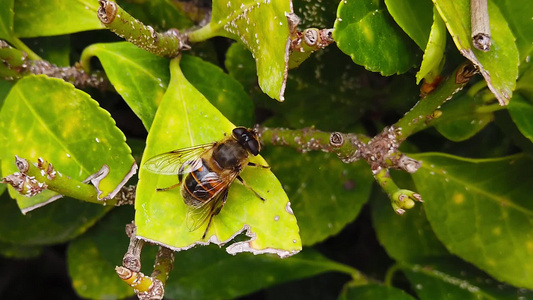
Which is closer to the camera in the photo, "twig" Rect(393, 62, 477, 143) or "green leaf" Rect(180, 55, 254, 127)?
"twig" Rect(393, 62, 477, 143)

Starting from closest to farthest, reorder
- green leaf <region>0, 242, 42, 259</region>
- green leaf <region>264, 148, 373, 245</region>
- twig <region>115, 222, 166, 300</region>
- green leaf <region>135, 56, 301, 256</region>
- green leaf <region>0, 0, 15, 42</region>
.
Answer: twig <region>115, 222, 166, 300</region>
green leaf <region>135, 56, 301, 256</region>
green leaf <region>0, 0, 15, 42</region>
green leaf <region>264, 148, 373, 245</region>
green leaf <region>0, 242, 42, 259</region>

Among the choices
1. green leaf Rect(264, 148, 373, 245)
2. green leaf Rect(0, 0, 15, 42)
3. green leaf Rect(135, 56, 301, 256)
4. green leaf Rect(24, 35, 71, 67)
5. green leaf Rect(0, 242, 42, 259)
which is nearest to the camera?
green leaf Rect(135, 56, 301, 256)

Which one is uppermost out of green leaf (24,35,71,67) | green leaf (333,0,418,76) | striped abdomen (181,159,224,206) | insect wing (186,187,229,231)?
green leaf (333,0,418,76)

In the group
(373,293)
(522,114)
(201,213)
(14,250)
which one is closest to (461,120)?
(522,114)

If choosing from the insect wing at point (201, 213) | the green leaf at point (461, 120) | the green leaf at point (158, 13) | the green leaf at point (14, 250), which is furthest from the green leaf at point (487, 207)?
the green leaf at point (14, 250)

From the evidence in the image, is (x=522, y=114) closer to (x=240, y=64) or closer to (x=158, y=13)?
(x=240, y=64)

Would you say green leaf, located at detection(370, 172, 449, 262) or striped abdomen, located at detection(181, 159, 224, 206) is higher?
striped abdomen, located at detection(181, 159, 224, 206)

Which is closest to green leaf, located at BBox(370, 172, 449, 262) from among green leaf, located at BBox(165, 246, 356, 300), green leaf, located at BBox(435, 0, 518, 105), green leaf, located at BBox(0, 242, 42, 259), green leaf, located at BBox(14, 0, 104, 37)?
green leaf, located at BBox(165, 246, 356, 300)

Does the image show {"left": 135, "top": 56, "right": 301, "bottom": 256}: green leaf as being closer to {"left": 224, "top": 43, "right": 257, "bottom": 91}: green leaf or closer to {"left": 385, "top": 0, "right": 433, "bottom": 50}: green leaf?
{"left": 224, "top": 43, "right": 257, "bottom": 91}: green leaf

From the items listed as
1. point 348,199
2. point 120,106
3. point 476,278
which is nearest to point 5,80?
point 120,106
